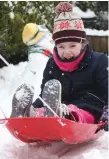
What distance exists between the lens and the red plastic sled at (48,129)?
1849 millimetres

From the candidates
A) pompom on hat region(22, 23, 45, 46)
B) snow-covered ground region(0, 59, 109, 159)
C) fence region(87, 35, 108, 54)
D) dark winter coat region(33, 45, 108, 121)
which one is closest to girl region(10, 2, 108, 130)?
dark winter coat region(33, 45, 108, 121)

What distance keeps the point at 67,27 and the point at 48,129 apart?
2.48 feet

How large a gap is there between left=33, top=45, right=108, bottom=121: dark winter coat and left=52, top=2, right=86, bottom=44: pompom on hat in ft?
0.46

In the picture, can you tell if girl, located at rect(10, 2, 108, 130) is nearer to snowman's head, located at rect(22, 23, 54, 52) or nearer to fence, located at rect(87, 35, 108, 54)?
snowman's head, located at rect(22, 23, 54, 52)

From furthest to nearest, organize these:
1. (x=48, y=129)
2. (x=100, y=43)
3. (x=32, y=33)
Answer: (x=100, y=43) < (x=32, y=33) < (x=48, y=129)

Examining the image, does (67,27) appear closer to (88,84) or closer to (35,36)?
(88,84)

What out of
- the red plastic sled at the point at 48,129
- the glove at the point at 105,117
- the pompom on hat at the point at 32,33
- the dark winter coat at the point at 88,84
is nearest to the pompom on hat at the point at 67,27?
the dark winter coat at the point at 88,84

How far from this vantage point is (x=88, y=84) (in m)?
2.35

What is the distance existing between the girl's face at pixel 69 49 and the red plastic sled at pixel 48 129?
0.51m

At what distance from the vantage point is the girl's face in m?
2.31

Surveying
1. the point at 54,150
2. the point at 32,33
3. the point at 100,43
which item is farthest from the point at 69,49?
the point at 100,43

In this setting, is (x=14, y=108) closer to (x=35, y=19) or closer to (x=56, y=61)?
(x=56, y=61)

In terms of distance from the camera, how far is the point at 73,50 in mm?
2316

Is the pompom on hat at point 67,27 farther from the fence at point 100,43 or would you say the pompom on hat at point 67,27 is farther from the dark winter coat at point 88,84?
the fence at point 100,43
